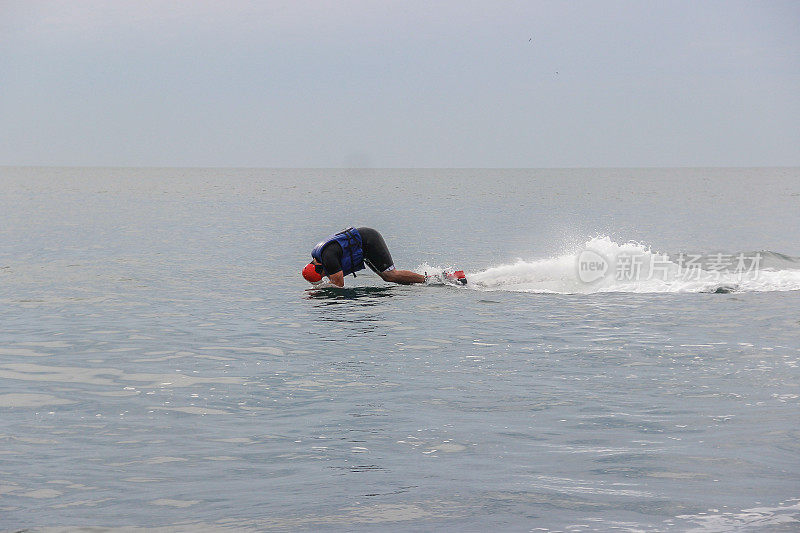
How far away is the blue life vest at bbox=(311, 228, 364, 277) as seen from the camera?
21375mm

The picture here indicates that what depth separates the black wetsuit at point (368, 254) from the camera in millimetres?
21250

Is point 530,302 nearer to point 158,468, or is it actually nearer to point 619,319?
point 619,319

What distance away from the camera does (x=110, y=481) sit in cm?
772

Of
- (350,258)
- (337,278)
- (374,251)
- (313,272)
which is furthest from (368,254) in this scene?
(313,272)

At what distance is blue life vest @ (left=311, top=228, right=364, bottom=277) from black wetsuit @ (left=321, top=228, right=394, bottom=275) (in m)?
0.13

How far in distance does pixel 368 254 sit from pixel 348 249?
705 millimetres

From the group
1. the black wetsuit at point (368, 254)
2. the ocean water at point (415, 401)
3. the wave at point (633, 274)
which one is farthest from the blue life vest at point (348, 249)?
the wave at point (633, 274)

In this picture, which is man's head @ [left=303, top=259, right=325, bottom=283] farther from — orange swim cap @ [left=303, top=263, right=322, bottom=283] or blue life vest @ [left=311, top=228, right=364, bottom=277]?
blue life vest @ [left=311, top=228, right=364, bottom=277]

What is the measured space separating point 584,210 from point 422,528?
250 feet

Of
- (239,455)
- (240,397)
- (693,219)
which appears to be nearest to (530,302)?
(240,397)

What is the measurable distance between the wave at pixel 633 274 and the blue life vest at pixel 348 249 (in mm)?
3128

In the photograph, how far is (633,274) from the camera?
21984mm

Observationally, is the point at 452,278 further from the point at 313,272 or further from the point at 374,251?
the point at 313,272

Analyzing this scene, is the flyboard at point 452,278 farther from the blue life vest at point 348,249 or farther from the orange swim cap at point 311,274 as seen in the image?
the orange swim cap at point 311,274
